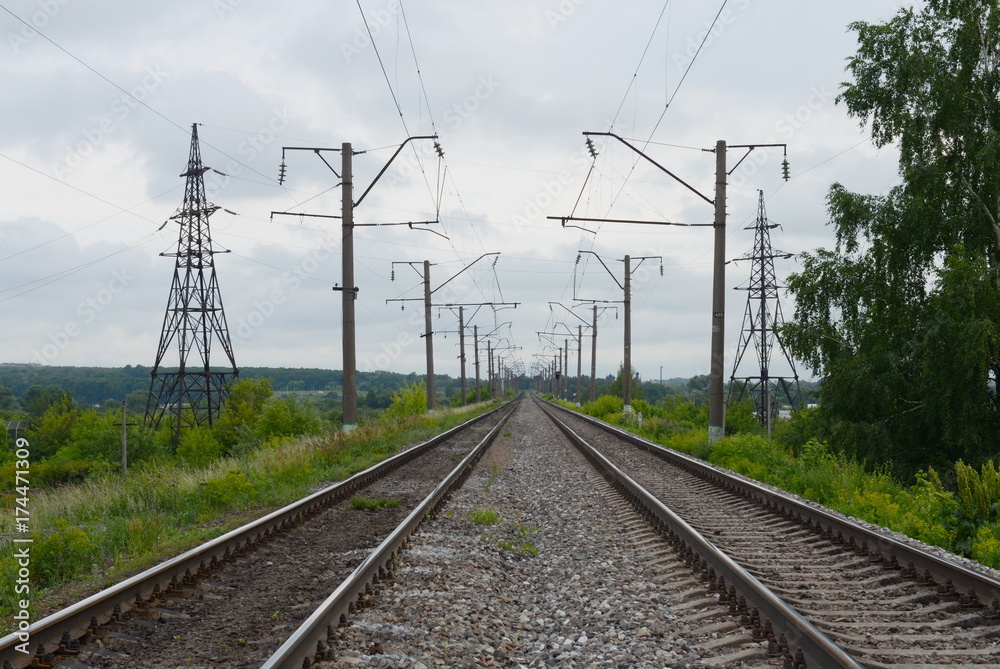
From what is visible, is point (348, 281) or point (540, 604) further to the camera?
point (348, 281)

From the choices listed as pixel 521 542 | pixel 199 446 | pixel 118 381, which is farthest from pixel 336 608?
pixel 118 381

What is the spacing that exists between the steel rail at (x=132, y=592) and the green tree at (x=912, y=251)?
16457 millimetres

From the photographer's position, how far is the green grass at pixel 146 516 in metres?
7.34

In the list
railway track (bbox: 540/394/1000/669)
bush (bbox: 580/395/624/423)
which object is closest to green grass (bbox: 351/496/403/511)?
railway track (bbox: 540/394/1000/669)

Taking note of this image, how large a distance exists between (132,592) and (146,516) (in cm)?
510

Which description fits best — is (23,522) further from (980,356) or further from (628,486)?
(980,356)

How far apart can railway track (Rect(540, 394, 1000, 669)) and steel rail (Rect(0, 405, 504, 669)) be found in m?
4.73

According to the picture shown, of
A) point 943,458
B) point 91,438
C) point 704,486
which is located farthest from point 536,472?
point 91,438

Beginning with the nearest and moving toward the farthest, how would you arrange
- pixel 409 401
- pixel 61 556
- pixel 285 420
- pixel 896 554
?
pixel 896 554, pixel 61 556, pixel 285 420, pixel 409 401

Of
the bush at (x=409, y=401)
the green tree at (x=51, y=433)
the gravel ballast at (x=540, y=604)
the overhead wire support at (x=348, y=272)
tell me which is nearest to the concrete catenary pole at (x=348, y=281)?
the overhead wire support at (x=348, y=272)

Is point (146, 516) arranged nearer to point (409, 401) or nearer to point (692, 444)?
point (692, 444)

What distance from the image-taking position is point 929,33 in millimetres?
22531

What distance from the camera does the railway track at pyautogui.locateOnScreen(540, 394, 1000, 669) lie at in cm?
518

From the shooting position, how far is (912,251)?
22094mm
